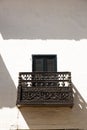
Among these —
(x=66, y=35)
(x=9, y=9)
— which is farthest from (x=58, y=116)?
(x=9, y=9)

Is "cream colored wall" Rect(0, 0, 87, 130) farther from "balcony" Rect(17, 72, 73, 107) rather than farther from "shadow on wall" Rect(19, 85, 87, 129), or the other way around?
"balcony" Rect(17, 72, 73, 107)

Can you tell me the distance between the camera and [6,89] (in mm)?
9930

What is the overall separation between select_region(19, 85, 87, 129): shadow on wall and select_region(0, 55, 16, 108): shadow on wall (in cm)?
38

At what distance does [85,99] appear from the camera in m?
9.84

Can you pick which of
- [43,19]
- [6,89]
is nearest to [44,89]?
[6,89]

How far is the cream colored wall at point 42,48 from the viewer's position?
9672 millimetres

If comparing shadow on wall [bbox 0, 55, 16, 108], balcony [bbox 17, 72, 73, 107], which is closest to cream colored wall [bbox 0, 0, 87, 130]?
shadow on wall [bbox 0, 55, 16, 108]

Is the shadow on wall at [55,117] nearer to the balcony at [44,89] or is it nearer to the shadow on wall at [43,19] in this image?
the balcony at [44,89]

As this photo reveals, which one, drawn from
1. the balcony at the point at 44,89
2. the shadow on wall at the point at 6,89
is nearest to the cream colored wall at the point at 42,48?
the shadow on wall at the point at 6,89

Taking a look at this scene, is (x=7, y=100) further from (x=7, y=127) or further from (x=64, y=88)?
(x=64, y=88)

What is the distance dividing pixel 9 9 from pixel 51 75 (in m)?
2.53

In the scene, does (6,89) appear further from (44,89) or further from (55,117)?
(55,117)

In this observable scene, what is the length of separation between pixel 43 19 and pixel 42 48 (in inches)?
36.1

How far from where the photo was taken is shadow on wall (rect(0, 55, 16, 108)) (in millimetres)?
9805
